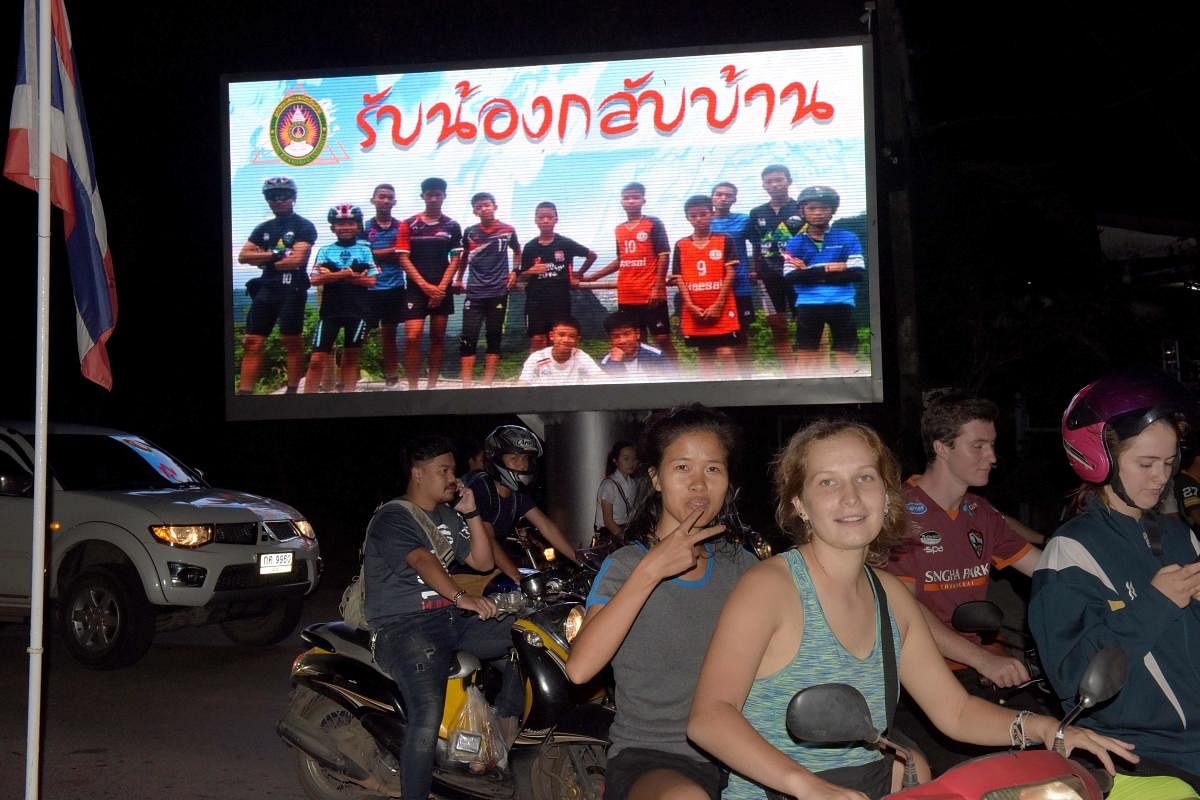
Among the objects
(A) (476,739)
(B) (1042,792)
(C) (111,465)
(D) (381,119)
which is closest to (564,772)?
(A) (476,739)

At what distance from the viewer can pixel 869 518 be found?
10.2ft

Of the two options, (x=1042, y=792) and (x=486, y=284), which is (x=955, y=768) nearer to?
(x=1042, y=792)

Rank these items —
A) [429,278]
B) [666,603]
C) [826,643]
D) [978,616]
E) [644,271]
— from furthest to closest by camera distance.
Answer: [429,278], [644,271], [978,616], [666,603], [826,643]

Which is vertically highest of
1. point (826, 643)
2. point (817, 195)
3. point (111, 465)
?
point (817, 195)

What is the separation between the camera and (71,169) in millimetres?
5996

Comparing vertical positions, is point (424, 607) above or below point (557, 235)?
below

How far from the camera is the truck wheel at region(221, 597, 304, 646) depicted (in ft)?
38.3

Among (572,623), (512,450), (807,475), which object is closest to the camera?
(807,475)

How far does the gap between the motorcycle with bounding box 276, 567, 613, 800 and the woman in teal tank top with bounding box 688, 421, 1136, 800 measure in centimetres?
205

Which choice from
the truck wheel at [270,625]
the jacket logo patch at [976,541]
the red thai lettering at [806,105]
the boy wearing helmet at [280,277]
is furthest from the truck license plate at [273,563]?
the jacket logo patch at [976,541]

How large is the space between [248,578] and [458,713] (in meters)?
5.56

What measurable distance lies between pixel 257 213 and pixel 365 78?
1950mm

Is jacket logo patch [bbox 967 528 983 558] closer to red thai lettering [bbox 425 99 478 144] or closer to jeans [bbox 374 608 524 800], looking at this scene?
jeans [bbox 374 608 524 800]

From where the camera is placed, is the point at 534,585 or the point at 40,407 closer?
the point at 40,407
